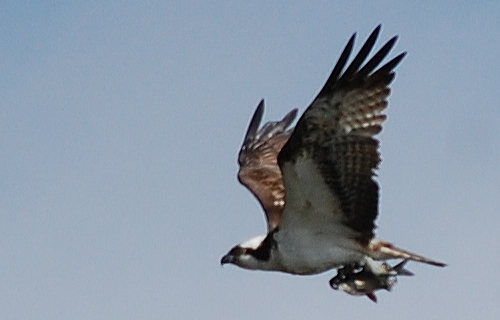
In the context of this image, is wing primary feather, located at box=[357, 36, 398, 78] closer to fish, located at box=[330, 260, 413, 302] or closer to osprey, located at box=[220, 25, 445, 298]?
osprey, located at box=[220, 25, 445, 298]

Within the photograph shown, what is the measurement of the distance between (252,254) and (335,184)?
1.01 meters

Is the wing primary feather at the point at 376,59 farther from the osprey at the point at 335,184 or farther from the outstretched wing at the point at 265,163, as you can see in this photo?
the outstretched wing at the point at 265,163

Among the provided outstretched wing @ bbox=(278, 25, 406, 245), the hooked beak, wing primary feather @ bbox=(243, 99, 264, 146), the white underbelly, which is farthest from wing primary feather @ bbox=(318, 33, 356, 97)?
wing primary feather @ bbox=(243, 99, 264, 146)

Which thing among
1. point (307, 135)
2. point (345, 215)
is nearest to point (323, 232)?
point (345, 215)

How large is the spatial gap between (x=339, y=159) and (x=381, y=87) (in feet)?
2.17

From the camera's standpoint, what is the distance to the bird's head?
1237 centimetres

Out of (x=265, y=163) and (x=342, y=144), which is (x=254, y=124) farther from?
(x=342, y=144)

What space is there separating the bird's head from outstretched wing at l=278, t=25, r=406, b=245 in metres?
0.40

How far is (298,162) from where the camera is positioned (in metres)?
11.7

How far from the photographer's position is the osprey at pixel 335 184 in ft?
38.2

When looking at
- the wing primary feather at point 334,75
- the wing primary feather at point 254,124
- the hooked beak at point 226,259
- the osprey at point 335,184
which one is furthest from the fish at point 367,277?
the wing primary feather at point 254,124

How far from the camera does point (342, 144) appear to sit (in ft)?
38.7

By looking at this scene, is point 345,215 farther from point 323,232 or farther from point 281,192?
point 281,192

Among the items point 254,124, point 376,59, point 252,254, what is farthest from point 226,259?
point 254,124
